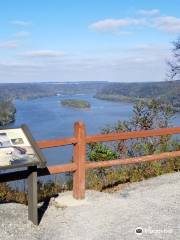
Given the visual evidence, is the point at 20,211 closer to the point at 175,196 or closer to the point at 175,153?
the point at 175,196

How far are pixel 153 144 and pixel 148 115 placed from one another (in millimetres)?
1348

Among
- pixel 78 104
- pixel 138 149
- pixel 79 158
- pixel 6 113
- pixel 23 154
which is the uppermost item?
pixel 23 154

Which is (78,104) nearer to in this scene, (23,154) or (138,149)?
(138,149)

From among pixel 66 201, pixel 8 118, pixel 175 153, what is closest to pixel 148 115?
pixel 175 153

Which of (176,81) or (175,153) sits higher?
(176,81)

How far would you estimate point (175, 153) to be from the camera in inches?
325

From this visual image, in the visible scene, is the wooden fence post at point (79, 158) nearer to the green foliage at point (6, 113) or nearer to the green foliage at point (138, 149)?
the green foliage at point (138, 149)

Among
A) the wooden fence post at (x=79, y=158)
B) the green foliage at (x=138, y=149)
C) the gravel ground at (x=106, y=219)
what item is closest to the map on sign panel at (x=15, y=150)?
the gravel ground at (x=106, y=219)

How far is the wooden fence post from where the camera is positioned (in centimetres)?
699

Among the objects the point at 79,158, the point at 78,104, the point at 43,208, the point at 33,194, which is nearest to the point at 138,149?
the point at 79,158

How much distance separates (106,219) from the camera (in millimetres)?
6211

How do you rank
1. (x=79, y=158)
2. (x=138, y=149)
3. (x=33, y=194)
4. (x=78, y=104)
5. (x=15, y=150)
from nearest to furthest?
(x=15, y=150)
(x=33, y=194)
(x=79, y=158)
(x=138, y=149)
(x=78, y=104)

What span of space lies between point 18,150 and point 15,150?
0.06m

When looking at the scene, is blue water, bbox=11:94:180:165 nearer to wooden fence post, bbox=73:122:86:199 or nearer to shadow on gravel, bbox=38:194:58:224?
wooden fence post, bbox=73:122:86:199
